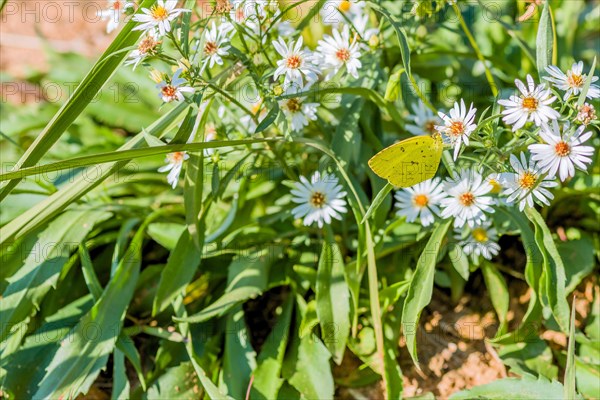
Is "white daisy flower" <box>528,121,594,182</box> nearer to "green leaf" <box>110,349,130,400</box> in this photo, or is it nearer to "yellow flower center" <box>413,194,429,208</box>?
"yellow flower center" <box>413,194,429,208</box>

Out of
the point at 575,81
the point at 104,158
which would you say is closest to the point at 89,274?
the point at 104,158

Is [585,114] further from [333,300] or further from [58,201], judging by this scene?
[58,201]

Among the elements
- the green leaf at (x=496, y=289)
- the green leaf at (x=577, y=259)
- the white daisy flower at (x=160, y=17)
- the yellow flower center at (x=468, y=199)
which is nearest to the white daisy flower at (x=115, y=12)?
the white daisy flower at (x=160, y=17)

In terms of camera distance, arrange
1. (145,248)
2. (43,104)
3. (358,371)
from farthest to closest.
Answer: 1. (43,104)
2. (145,248)
3. (358,371)

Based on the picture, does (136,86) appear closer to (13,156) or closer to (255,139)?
(13,156)

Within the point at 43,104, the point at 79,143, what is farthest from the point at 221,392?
the point at 43,104

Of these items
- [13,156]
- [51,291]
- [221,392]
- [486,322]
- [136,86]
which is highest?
[136,86]
